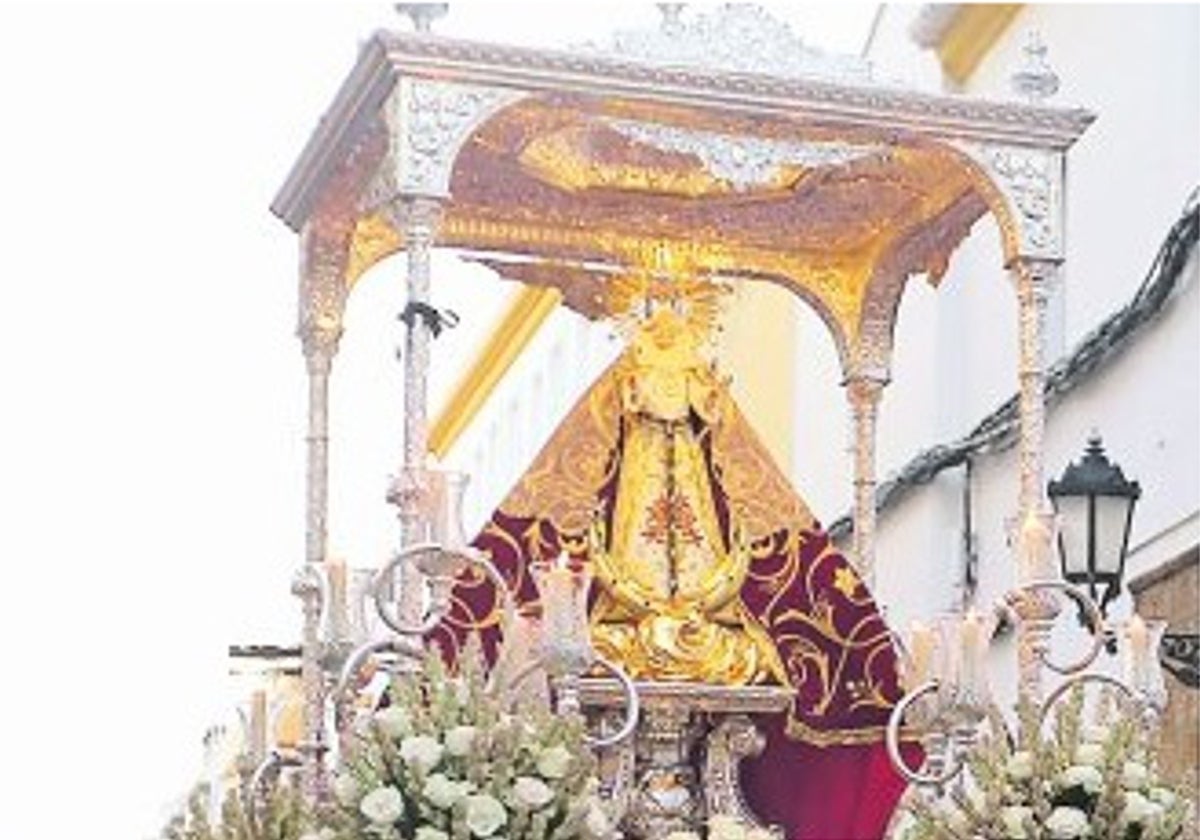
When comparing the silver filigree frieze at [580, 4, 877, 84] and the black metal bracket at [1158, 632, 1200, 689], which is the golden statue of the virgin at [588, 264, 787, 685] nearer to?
the silver filigree frieze at [580, 4, 877, 84]

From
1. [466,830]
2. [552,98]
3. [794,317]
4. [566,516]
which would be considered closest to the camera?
[466,830]

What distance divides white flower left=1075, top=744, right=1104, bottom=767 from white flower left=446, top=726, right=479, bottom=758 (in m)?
1.44

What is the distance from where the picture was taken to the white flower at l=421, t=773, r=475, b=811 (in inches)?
330

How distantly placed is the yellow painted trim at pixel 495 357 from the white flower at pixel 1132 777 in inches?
608

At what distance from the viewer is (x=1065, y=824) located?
854 cm

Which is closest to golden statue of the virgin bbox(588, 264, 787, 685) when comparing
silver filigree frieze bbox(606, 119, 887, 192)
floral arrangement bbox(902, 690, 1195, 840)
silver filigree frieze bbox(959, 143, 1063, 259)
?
silver filigree frieze bbox(606, 119, 887, 192)

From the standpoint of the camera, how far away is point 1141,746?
8.86m

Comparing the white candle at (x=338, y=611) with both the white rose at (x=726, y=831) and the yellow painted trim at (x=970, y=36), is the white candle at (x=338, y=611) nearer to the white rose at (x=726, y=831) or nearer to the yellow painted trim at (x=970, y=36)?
the white rose at (x=726, y=831)

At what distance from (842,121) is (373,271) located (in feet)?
7.12

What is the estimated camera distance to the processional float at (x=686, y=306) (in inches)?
425

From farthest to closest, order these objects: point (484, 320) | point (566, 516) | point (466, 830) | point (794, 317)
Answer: point (484, 320)
point (794, 317)
point (566, 516)
point (466, 830)

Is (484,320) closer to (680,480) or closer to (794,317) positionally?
(794,317)

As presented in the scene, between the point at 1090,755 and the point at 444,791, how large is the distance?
1.55m

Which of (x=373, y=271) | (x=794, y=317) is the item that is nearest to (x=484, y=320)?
(x=794, y=317)
